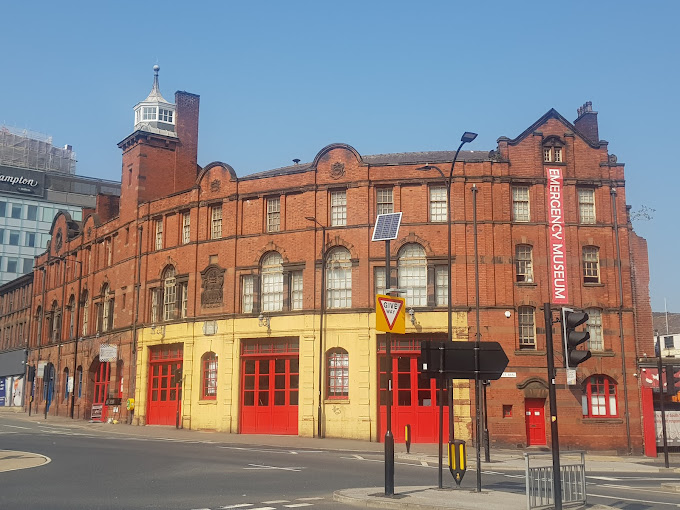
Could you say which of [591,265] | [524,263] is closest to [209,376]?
[524,263]

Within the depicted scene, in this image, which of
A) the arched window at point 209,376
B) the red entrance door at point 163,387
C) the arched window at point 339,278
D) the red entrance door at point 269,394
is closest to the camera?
the arched window at point 339,278

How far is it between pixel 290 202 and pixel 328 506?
2643 cm

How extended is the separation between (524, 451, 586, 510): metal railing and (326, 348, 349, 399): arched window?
877 inches

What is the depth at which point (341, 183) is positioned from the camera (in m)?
37.8

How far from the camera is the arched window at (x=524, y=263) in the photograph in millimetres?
35344

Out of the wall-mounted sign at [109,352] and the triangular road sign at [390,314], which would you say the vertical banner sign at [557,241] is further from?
the wall-mounted sign at [109,352]

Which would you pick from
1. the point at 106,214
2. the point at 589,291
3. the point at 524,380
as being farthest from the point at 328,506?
the point at 106,214

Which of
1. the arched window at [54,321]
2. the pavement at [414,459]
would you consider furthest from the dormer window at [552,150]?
the arched window at [54,321]

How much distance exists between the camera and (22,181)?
312 feet

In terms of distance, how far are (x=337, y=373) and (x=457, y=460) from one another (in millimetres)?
20934

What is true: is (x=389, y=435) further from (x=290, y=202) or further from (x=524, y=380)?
(x=290, y=202)

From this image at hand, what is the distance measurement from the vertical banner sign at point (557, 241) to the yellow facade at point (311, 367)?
4.57 metres

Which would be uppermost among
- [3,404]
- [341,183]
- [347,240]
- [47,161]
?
[47,161]

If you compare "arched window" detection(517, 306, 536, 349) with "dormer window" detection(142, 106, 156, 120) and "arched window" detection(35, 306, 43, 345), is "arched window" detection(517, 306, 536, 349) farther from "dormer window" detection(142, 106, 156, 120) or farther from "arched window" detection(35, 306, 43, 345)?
"arched window" detection(35, 306, 43, 345)
